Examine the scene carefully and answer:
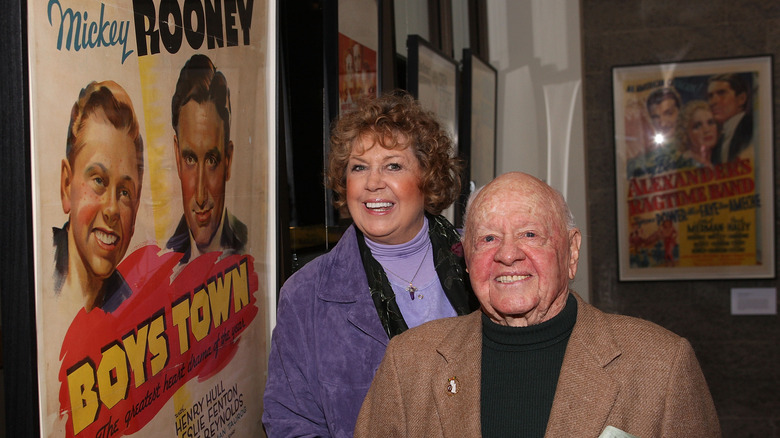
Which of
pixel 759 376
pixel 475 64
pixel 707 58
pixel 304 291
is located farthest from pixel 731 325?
pixel 304 291

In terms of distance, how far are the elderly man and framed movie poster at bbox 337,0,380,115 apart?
0.96m

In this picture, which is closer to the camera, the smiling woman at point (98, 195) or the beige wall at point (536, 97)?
the smiling woman at point (98, 195)

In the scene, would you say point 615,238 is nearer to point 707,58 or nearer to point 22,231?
point 707,58

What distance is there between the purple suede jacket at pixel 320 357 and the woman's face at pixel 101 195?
27.7 inches

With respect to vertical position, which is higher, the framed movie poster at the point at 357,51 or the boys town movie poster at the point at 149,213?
the framed movie poster at the point at 357,51

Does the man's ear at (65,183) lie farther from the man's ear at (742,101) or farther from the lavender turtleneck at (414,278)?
the man's ear at (742,101)

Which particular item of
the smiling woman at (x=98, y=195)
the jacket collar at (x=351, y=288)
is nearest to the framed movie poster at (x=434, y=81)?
the jacket collar at (x=351, y=288)

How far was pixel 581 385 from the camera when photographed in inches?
57.8

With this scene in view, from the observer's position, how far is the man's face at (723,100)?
18.1ft

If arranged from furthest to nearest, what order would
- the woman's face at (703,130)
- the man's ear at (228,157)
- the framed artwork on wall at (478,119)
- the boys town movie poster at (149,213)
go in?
the woman's face at (703,130), the framed artwork on wall at (478,119), the man's ear at (228,157), the boys town movie poster at (149,213)

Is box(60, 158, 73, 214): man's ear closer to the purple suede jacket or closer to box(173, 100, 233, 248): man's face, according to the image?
box(173, 100, 233, 248): man's face

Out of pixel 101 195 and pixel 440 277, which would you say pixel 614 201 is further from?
pixel 101 195

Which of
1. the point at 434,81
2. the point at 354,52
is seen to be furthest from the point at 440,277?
the point at 434,81

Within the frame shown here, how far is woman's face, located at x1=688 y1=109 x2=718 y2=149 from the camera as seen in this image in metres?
5.56
